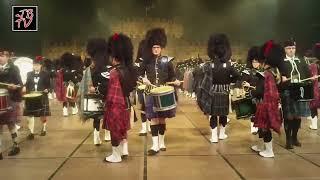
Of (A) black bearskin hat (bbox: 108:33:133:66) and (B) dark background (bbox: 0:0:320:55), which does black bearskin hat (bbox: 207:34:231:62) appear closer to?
(A) black bearskin hat (bbox: 108:33:133:66)

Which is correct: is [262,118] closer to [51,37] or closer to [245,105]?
[245,105]

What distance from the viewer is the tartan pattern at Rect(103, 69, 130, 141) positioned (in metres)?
6.07

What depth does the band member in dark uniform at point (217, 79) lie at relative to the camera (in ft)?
24.5

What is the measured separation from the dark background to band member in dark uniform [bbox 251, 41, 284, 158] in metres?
11.5

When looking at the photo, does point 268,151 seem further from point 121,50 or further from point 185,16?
point 185,16

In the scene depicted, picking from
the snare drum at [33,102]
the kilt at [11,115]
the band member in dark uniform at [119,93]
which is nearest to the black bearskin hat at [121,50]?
the band member in dark uniform at [119,93]

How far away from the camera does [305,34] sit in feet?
51.2

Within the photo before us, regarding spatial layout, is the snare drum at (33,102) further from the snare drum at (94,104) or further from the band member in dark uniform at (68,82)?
the band member in dark uniform at (68,82)

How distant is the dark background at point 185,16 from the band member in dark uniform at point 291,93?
10729 millimetres

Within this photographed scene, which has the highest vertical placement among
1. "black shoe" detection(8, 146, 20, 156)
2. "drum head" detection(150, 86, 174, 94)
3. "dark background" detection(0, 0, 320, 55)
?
"dark background" detection(0, 0, 320, 55)

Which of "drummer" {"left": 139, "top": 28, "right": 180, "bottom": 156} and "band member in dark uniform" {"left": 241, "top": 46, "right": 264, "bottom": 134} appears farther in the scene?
"drummer" {"left": 139, "top": 28, "right": 180, "bottom": 156}

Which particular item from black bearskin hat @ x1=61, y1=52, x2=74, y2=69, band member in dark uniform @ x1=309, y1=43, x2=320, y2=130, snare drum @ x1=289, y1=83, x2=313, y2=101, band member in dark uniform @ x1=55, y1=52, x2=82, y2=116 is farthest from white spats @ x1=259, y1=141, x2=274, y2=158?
black bearskin hat @ x1=61, y1=52, x2=74, y2=69

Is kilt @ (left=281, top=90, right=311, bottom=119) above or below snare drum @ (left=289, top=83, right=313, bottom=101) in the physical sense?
below

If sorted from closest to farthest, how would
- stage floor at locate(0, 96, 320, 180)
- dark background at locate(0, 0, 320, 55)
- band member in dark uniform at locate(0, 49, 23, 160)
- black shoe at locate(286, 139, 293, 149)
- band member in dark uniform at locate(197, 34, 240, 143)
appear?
stage floor at locate(0, 96, 320, 180) < band member in dark uniform at locate(0, 49, 23, 160) < black shoe at locate(286, 139, 293, 149) < band member in dark uniform at locate(197, 34, 240, 143) < dark background at locate(0, 0, 320, 55)
